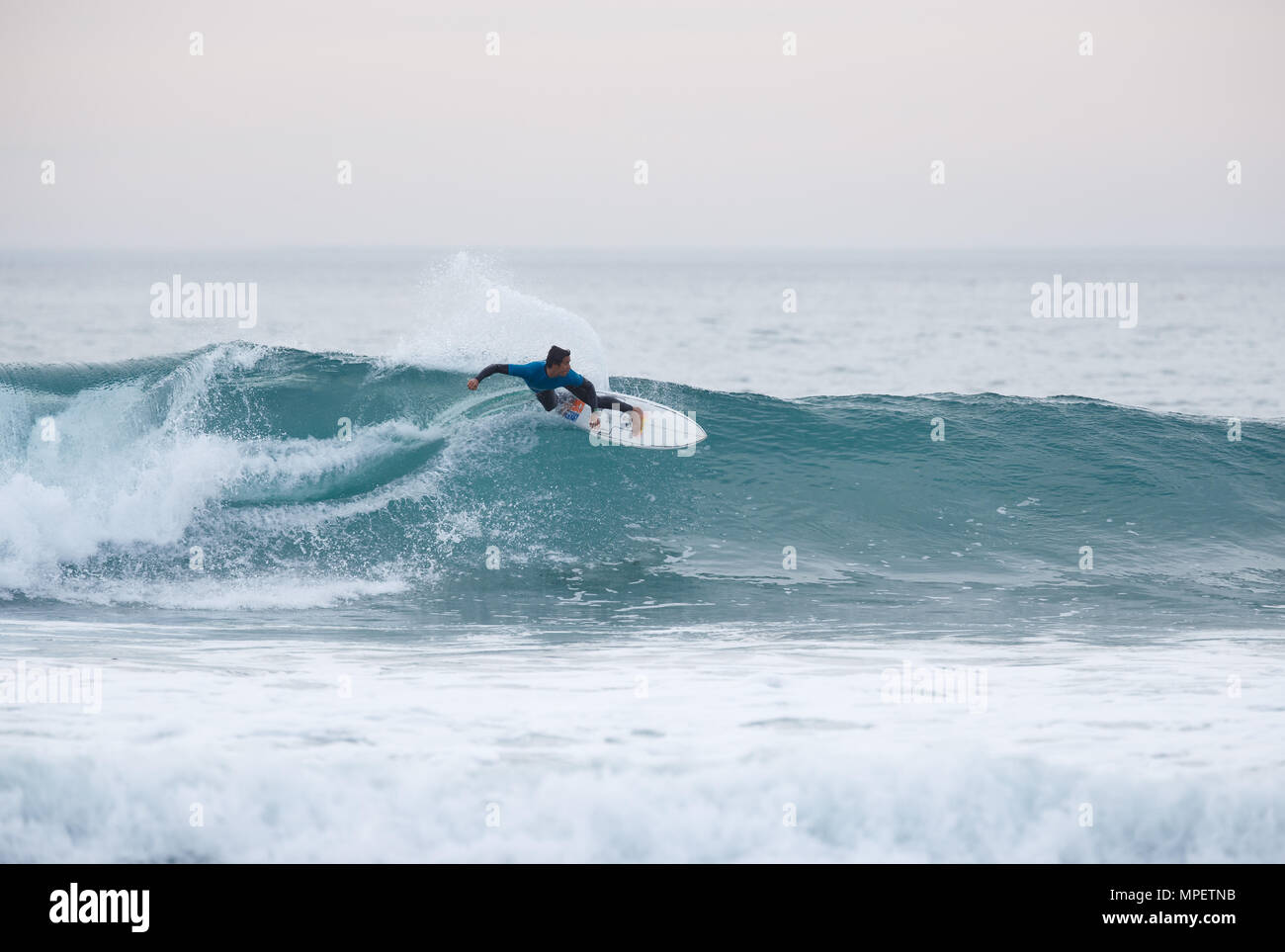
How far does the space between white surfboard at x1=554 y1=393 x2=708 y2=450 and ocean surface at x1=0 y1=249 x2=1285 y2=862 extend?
19cm

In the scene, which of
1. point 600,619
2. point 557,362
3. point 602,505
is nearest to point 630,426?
point 602,505

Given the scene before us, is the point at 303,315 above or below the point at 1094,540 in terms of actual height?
above

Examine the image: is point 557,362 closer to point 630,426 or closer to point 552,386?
point 552,386

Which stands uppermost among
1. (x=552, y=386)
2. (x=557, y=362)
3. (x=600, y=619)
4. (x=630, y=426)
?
(x=557, y=362)

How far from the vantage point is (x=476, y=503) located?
11.4 meters

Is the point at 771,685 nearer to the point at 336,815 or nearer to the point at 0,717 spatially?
the point at 336,815

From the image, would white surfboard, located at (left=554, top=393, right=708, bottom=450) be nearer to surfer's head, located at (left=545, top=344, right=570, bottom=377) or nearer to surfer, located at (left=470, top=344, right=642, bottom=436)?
surfer, located at (left=470, top=344, right=642, bottom=436)

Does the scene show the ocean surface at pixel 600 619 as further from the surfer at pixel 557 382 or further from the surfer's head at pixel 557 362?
the surfer's head at pixel 557 362

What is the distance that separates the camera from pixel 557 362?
1098 cm

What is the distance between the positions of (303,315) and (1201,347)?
33.1 m

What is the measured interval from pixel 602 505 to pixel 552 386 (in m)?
1.29

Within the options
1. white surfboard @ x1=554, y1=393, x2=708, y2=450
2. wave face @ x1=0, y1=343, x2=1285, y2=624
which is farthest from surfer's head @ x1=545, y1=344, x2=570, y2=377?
wave face @ x1=0, y1=343, x2=1285, y2=624
